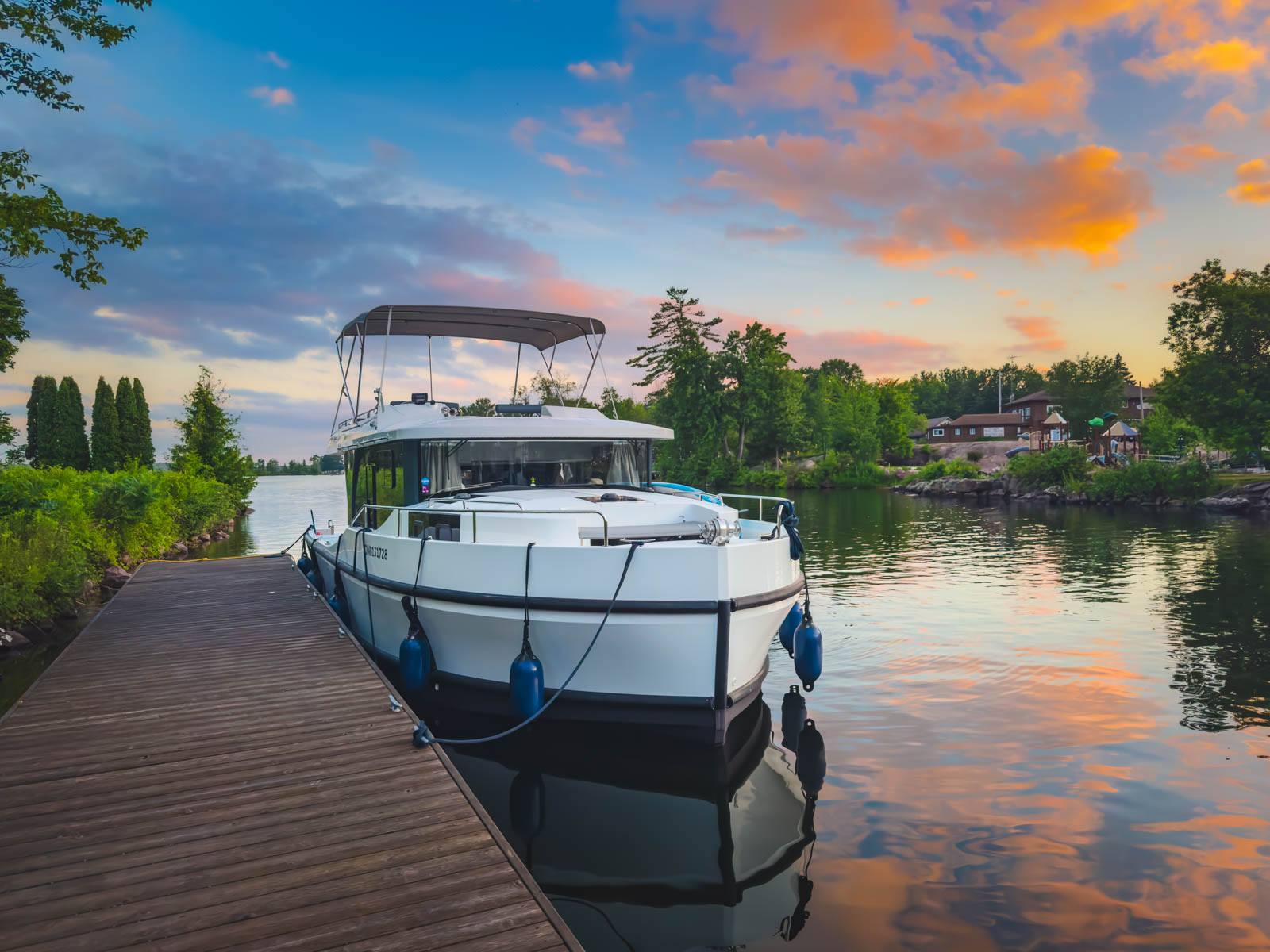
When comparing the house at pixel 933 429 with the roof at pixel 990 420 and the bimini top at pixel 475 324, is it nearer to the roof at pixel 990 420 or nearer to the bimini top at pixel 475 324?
the roof at pixel 990 420

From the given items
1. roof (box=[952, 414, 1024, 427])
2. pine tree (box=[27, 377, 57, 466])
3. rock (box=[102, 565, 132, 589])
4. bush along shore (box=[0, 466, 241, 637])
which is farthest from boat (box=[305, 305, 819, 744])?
roof (box=[952, 414, 1024, 427])

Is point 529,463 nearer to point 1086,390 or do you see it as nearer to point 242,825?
point 242,825

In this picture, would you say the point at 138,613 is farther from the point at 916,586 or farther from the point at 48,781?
the point at 916,586

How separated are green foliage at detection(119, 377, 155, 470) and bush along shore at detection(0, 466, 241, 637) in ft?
103

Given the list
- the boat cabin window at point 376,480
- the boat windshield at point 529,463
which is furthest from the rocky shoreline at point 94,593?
the boat windshield at point 529,463

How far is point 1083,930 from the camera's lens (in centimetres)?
465

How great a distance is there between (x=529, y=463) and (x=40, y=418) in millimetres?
60862

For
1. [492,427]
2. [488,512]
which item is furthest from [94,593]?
[488,512]

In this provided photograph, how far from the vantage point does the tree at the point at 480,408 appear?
1352 centimetres

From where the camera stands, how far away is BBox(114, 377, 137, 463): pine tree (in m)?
53.2

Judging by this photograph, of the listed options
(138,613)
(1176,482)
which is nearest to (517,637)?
A: (138,613)

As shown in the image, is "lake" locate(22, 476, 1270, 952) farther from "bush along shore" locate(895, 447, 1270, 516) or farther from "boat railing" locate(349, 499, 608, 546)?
"bush along shore" locate(895, 447, 1270, 516)

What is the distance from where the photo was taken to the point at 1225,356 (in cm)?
3953

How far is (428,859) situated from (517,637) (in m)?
3.42
